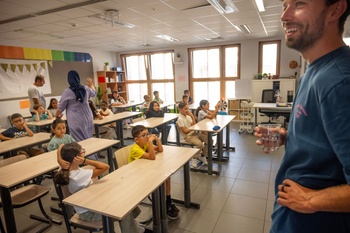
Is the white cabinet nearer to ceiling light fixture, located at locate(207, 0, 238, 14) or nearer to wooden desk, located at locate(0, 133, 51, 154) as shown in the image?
ceiling light fixture, located at locate(207, 0, 238, 14)

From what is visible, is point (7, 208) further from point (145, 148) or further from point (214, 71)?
point (214, 71)

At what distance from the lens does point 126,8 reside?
3504mm

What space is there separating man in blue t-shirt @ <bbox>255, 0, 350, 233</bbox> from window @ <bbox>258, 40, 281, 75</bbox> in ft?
22.7

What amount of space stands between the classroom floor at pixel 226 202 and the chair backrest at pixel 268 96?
8.54 feet

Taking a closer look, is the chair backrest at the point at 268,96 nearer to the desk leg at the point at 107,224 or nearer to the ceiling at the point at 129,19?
the ceiling at the point at 129,19

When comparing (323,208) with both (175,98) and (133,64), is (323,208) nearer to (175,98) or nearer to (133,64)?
(175,98)

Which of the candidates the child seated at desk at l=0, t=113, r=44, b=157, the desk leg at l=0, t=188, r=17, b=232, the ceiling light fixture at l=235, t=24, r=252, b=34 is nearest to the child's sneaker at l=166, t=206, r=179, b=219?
the desk leg at l=0, t=188, r=17, b=232

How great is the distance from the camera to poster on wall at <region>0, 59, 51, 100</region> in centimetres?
568

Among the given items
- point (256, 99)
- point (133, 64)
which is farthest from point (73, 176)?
point (133, 64)

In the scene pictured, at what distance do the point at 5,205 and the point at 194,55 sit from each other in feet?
23.6

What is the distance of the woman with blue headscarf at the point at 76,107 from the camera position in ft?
10.1

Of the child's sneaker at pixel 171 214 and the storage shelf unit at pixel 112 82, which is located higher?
the storage shelf unit at pixel 112 82

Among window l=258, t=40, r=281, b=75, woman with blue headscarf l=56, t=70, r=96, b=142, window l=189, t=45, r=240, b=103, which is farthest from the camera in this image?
window l=189, t=45, r=240, b=103

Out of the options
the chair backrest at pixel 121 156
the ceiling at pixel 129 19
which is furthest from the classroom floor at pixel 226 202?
the ceiling at pixel 129 19
